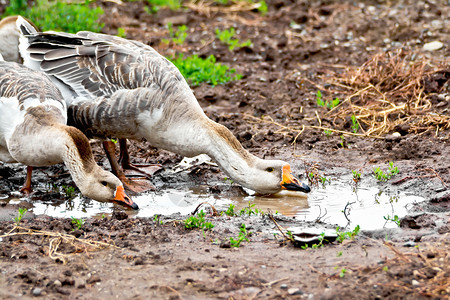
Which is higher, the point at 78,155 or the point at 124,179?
the point at 78,155

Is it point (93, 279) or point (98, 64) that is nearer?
point (93, 279)

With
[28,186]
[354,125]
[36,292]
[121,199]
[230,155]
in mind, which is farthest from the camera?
[354,125]

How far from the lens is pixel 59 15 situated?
12.0m

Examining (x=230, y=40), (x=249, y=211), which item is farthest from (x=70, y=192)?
(x=230, y=40)

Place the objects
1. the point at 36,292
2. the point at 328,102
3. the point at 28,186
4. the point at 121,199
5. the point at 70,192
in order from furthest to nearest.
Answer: the point at 328,102 < the point at 28,186 < the point at 70,192 < the point at 121,199 < the point at 36,292

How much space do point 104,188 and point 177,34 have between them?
22.3 feet

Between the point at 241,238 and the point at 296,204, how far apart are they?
5.25ft

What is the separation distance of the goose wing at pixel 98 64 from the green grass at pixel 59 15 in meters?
4.17

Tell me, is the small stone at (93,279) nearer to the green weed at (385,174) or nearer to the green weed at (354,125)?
the green weed at (385,174)

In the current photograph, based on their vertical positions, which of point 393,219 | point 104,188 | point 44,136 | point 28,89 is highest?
point 28,89

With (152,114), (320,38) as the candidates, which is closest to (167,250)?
(152,114)

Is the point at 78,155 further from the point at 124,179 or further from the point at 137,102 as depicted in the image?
the point at 124,179

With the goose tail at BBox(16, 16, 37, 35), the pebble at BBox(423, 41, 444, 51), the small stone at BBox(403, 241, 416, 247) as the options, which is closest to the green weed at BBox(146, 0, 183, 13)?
the pebble at BBox(423, 41, 444, 51)

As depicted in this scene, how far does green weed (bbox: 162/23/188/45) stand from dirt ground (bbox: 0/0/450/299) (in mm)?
114
